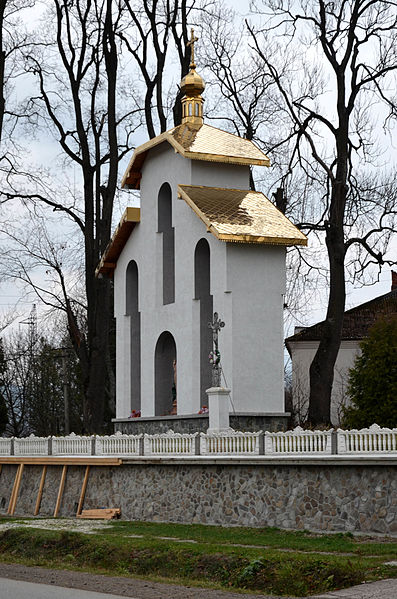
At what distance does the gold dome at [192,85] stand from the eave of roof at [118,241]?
398cm

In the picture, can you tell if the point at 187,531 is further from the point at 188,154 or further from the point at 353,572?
the point at 188,154

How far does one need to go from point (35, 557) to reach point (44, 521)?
5.98 metres

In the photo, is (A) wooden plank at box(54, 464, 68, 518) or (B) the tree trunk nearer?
(A) wooden plank at box(54, 464, 68, 518)

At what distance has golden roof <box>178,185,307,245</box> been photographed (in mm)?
27922

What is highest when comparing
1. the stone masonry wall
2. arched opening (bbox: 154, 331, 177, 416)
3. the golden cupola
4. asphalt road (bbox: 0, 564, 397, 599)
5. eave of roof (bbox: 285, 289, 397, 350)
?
the golden cupola

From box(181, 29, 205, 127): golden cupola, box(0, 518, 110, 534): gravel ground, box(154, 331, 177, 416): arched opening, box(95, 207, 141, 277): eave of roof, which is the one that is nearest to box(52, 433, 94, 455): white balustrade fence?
box(0, 518, 110, 534): gravel ground

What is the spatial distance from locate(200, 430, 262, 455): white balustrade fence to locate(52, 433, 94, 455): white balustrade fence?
16.2 ft

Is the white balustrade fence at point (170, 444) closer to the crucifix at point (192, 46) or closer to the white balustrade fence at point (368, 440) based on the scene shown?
the white balustrade fence at point (368, 440)

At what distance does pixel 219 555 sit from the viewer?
15.2 m

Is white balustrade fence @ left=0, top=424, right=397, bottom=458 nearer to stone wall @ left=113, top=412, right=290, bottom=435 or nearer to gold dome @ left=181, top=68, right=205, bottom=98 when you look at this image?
stone wall @ left=113, top=412, right=290, bottom=435

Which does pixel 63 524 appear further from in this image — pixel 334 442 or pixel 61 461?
pixel 334 442

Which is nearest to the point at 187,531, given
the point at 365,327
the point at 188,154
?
the point at 188,154

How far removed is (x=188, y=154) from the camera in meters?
29.8

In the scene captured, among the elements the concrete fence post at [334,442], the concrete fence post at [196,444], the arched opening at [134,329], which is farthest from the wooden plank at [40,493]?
the concrete fence post at [334,442]
